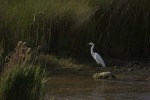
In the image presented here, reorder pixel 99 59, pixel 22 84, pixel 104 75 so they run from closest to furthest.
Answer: pixel 22 84 → pixel 104 75 → pixel 99 59

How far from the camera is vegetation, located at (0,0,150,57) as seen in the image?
1330cm

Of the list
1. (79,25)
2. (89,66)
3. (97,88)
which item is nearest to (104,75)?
(97,88)

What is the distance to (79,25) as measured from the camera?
555 inches

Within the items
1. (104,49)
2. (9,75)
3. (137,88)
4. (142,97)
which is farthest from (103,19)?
(9,75)

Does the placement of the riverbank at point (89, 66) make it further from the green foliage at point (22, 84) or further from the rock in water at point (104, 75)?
the green foliage at point (22, 84)

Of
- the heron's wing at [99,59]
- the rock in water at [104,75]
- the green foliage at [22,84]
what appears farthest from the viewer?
the heron's wing at [99,59]

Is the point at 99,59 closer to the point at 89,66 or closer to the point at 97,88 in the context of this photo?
the point at 89,66

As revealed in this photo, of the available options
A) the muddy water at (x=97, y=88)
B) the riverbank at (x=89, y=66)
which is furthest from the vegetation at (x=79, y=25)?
the muddy water at (x=97, y=88)

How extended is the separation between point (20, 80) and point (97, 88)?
15.7 ft

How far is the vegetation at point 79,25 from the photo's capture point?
13.3m

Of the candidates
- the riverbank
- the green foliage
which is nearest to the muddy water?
the riverbank

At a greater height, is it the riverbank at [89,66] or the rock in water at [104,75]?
the riverbank at [89,66]

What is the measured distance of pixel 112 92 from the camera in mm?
10828

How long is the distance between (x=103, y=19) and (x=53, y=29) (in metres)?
1.47
